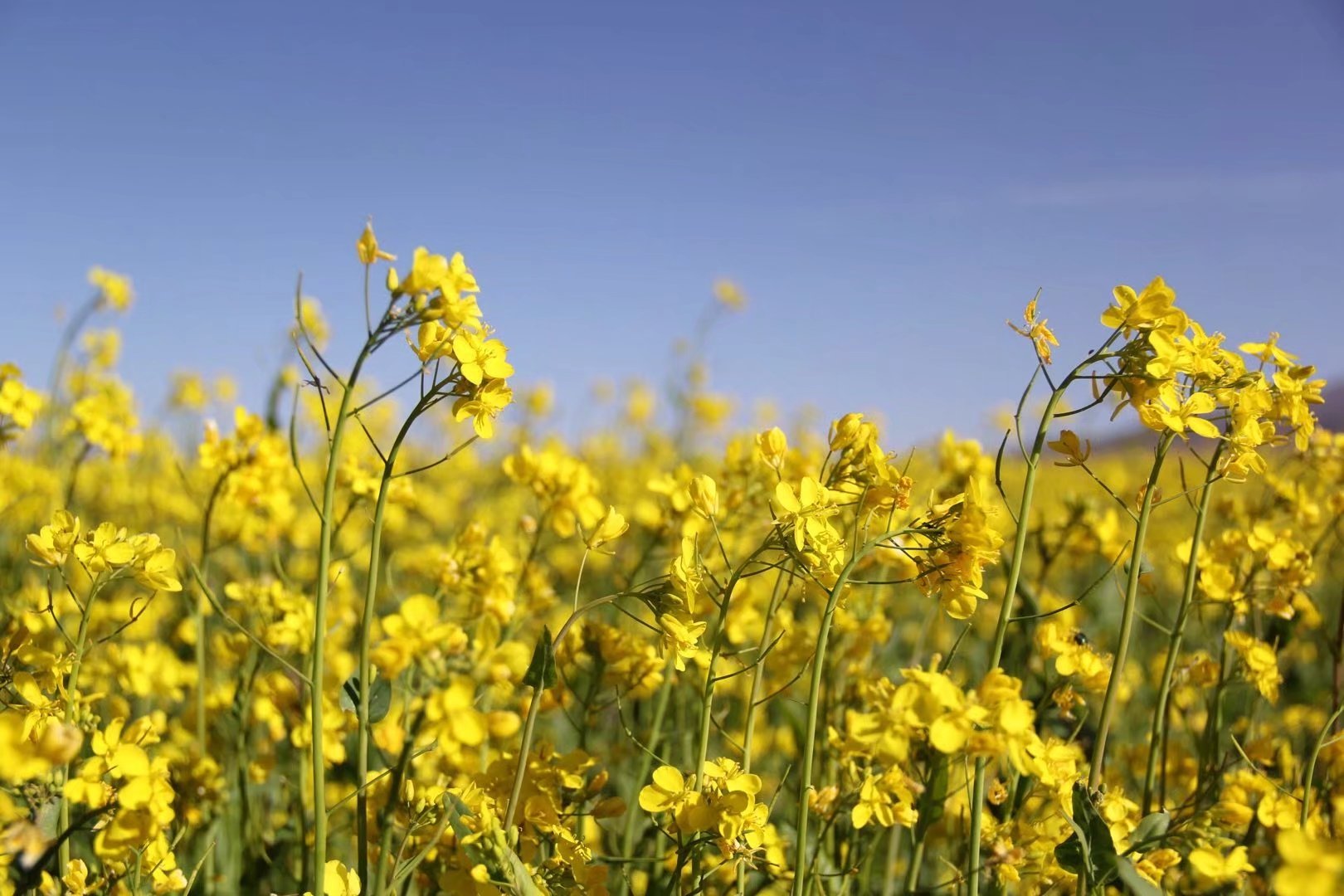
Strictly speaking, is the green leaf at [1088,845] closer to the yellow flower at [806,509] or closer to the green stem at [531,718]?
the yellow flower at [806,509]

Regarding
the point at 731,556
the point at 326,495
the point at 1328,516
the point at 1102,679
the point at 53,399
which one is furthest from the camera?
the point at 53,399

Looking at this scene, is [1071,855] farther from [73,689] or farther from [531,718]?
[73,689]

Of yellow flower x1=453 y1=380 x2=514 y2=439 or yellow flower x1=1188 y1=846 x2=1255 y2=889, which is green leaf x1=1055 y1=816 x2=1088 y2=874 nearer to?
yellow flower x1=1188 y1=846 x2=1255 y2=889

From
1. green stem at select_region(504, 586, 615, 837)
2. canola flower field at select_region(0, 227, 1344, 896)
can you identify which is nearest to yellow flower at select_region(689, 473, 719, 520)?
canola flower field at select_region(0, 227, 1344, 896)

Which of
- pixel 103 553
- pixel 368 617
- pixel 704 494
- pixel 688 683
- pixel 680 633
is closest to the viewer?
pixel 368 617

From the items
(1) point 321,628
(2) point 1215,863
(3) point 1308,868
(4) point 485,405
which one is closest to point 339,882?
(1) point 321,628

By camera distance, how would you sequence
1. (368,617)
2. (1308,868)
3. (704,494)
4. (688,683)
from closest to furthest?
(1308,868) < (368,617) < (704,494) < (688,683)

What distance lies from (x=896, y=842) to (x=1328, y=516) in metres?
1.86

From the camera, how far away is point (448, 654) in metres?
1.25

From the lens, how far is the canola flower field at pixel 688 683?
1292mm

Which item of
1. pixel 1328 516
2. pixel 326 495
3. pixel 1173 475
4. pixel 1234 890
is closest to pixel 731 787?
pixel 326 495

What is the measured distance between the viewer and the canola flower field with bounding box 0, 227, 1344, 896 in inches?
50.9

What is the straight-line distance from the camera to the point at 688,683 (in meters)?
2.60

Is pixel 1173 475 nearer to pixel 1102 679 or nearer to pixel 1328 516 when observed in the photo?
pixel 1328 516
